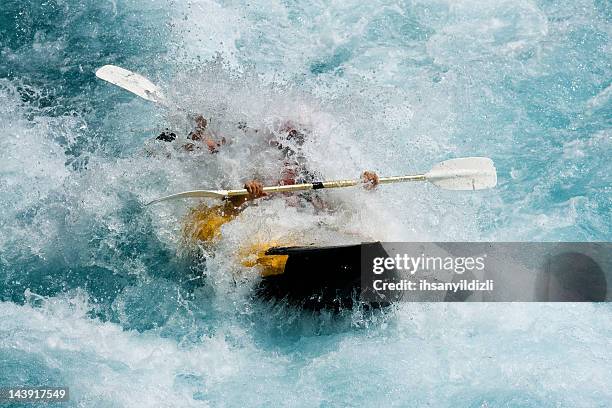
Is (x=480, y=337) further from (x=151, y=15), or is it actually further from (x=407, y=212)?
(x=151, y=15)

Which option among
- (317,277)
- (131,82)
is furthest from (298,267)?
(131,82)

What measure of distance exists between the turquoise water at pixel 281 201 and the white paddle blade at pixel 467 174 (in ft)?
1.51

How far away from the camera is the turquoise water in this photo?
13.7ft

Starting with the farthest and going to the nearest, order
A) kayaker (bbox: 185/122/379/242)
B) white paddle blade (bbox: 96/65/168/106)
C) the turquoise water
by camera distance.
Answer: white paddle blade (bbox: 96/65/168/106), kayaker (bbox: 185/122/379/242), the turquoise water

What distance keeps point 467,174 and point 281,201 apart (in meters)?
1.38

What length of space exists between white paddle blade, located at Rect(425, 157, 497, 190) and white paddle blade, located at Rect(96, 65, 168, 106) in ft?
7.87

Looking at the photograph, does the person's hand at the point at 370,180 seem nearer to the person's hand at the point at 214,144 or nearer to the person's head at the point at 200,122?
the person's hand at the point at 214,144

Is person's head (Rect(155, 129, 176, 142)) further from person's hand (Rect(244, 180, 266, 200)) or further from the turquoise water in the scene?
person's hand (Rect(244, 180, 266, 200))

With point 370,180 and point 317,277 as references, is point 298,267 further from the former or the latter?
point 370,180

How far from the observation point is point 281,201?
176 inches

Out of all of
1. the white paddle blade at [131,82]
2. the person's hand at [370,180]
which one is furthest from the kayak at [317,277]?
the white paddle blade at [131,82]

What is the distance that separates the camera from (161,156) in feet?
15.9

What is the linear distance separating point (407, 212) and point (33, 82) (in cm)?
394

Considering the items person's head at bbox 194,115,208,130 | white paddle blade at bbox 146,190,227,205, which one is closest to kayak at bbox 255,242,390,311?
white paddle blade at bbox 146,190,227,205
